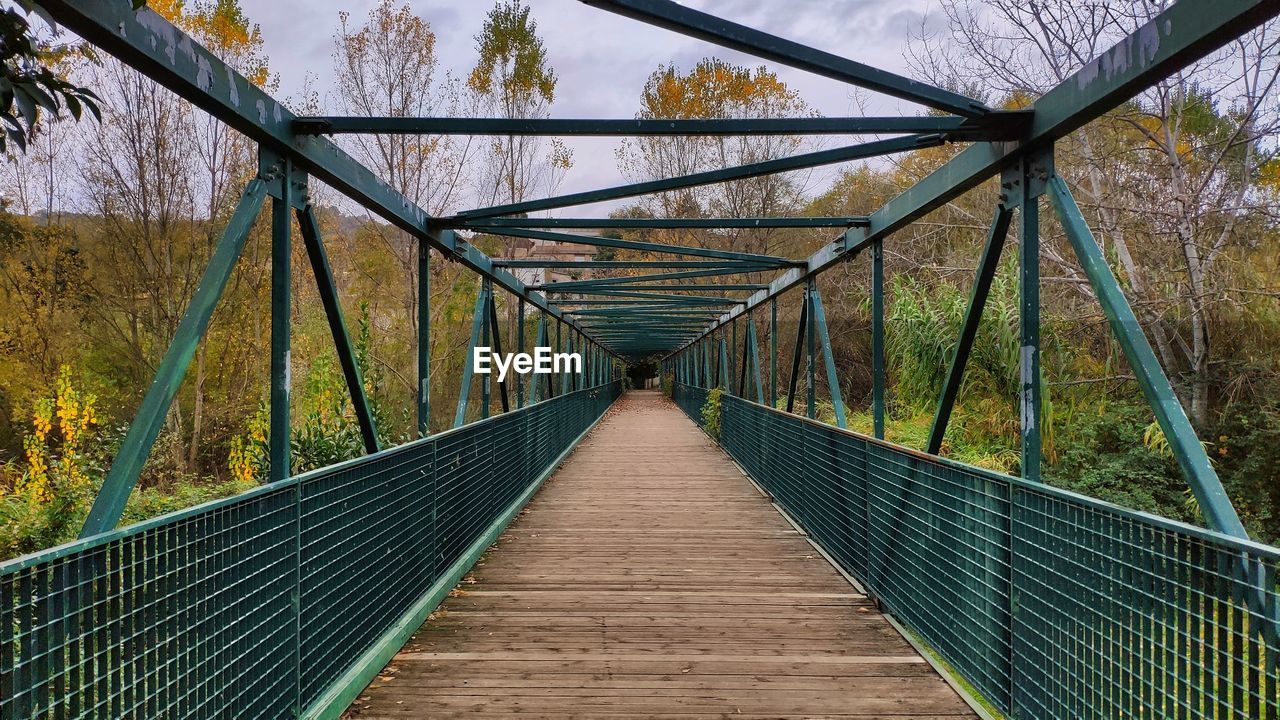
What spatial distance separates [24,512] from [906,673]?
8680mm


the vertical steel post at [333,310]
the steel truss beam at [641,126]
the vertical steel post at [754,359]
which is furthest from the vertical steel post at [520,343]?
the steel truss beam at [641,126]

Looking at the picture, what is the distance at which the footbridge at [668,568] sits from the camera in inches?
68.3

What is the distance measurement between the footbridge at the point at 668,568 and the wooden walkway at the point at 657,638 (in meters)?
0.02

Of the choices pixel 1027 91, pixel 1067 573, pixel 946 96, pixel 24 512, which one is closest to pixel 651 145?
pixel 1027 91

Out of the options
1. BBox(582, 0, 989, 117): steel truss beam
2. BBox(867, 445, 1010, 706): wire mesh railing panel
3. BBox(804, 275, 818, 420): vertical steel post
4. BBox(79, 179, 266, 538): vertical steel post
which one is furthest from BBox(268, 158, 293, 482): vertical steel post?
BBox(804, 275, 818, 420): vertical steel post

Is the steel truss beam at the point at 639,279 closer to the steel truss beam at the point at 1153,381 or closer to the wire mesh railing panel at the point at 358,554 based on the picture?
the wire mesh railing panel at the point at 358,554

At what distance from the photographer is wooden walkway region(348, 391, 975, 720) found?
2998 mm

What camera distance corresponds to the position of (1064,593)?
7.65 feet

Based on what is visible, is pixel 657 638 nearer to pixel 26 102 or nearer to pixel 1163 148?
pixel 26 102

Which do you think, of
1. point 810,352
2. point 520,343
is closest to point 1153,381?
point 810,352

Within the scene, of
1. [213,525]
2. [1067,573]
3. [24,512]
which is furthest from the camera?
[24,512]

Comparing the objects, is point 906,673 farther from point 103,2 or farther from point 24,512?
point 24,512

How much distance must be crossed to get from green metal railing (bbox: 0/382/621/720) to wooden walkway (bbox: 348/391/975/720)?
0.34 meters

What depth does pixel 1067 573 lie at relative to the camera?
2.32 metres
